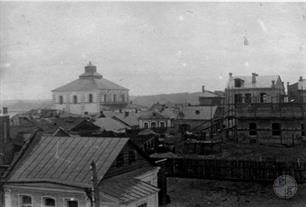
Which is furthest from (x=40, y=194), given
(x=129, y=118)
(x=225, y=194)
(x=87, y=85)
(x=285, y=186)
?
(x=87, y=85)

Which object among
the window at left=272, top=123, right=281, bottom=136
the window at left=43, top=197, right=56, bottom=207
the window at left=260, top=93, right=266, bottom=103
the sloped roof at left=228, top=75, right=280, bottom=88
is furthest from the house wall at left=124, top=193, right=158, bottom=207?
the sloped roof at left=228, top=75, right=280, bottom=88

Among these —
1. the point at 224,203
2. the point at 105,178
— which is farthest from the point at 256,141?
the point at 105,178

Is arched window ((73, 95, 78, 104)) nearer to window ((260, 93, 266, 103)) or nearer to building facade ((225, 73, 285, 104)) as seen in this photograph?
building facade ((225, 73, 285, 104))

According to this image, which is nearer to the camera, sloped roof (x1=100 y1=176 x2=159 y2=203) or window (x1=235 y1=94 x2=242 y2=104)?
sloped roof (x1=100 y1=176 x2=159 y2=203)

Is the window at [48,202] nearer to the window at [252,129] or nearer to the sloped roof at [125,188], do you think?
the sloped roof at [125,188]

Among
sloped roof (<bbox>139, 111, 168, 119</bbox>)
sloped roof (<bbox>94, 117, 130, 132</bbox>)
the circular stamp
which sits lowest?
the circular stamp

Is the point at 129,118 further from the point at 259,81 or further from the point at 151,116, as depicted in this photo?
the point at 259,81

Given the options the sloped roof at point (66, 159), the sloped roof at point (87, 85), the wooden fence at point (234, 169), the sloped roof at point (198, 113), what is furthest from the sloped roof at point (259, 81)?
the sloped roof at point (87, 85)
